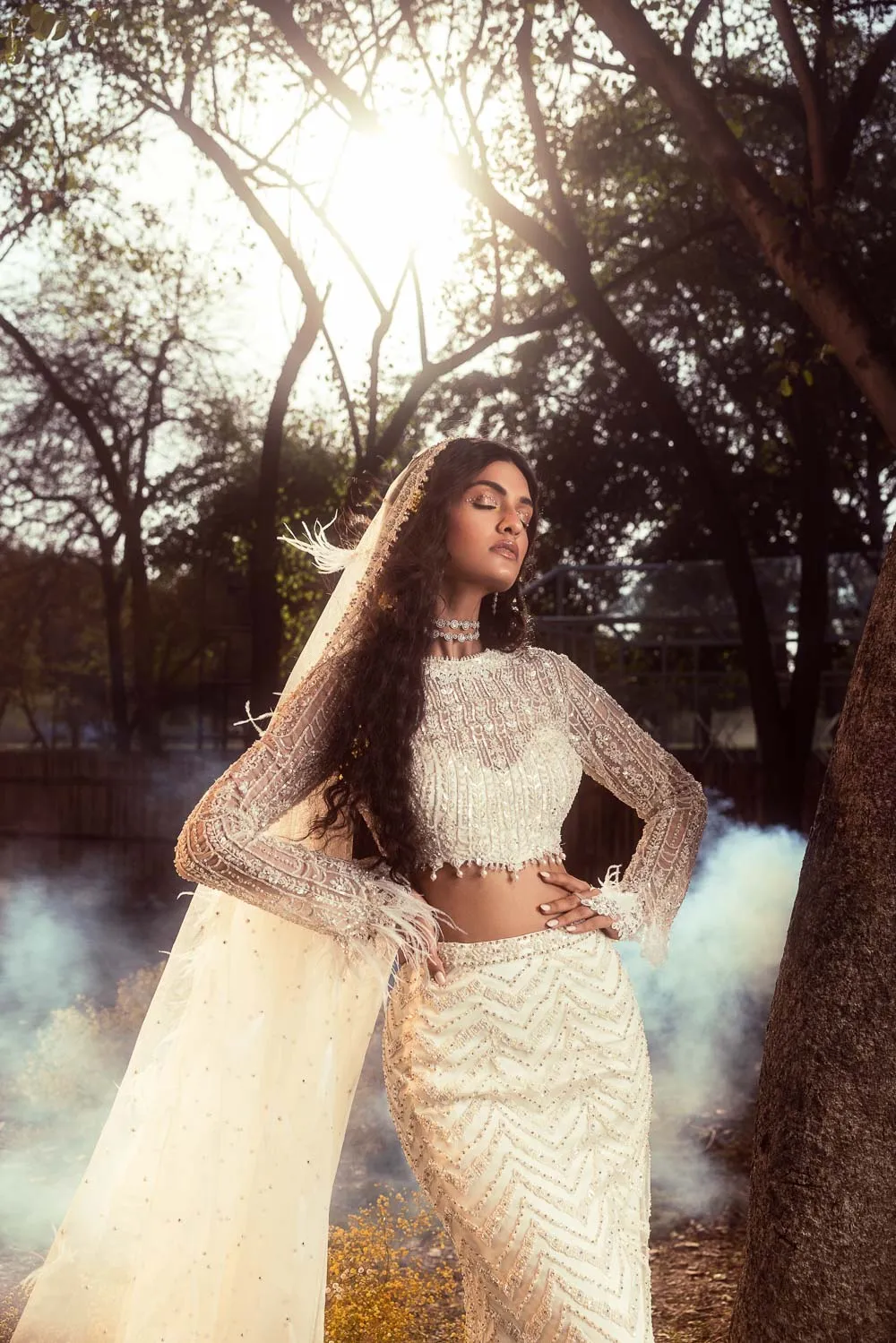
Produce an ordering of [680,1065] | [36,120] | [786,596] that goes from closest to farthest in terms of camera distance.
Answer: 1. [680,1065]
2. [36,120]
3. [786,596]

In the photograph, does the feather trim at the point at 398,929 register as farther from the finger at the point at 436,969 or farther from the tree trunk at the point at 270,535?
the tree trunk at the point at 270,535

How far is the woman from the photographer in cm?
244

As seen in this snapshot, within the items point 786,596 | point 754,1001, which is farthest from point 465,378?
point 754,1001

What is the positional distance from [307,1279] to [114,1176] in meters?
0.47

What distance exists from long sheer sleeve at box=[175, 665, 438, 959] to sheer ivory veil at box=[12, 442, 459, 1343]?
0.19 m

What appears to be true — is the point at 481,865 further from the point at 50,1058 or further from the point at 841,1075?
the point at 50,1058

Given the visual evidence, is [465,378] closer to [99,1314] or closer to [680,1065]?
[680,1065]

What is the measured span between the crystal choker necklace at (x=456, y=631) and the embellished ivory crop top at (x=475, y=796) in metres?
0.05

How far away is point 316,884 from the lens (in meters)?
2.60

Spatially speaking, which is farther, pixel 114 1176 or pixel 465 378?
pixel 465 378

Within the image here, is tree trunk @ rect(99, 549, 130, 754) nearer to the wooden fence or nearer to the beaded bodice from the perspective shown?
the wooden fence

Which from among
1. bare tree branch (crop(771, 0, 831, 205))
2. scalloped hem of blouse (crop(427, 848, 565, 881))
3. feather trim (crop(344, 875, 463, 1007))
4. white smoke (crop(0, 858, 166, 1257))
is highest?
bare tree branch (crop(771, 0, 831, 205))

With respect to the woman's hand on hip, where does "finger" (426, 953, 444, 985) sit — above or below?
below

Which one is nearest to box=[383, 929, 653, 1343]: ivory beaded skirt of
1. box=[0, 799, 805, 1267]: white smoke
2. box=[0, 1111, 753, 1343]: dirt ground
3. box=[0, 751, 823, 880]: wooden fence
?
box=[0, 1111, 753, 1343]: dirt ground
